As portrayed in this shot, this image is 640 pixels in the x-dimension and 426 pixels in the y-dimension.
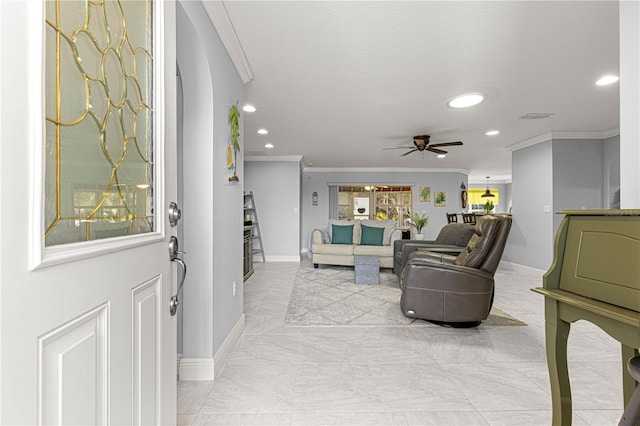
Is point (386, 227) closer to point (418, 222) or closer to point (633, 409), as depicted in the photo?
point (418, 222)

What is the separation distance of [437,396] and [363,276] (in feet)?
10.1

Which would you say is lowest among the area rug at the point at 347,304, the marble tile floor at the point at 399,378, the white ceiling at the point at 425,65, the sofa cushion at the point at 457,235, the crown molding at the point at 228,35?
the area rug at the point at 347,304

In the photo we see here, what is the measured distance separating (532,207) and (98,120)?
6469 millimetres

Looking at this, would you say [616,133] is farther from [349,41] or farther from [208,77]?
[208,77]

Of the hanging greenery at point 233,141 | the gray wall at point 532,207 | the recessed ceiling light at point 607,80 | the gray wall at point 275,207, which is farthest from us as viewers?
the gray wall at point 275,207

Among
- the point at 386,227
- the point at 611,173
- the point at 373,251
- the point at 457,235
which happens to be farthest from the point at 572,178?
the point at 373,251

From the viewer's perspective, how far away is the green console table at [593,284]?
3.32 feet

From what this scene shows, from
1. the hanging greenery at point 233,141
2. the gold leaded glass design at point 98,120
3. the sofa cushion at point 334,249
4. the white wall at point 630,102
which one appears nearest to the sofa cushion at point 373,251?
the sofa cushion at point 334,249

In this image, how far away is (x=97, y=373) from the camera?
29.9 inches

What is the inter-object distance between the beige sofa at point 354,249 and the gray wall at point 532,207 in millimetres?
2164

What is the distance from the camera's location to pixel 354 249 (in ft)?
20.3

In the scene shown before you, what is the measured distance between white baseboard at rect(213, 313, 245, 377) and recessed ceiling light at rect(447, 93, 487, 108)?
317 centimetres

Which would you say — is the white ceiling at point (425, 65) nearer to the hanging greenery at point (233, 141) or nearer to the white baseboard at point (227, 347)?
the hanging greenery at point (233, 141)

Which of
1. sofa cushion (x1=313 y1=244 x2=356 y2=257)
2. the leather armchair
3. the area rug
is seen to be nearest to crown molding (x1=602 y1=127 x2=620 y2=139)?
the leather armchair
